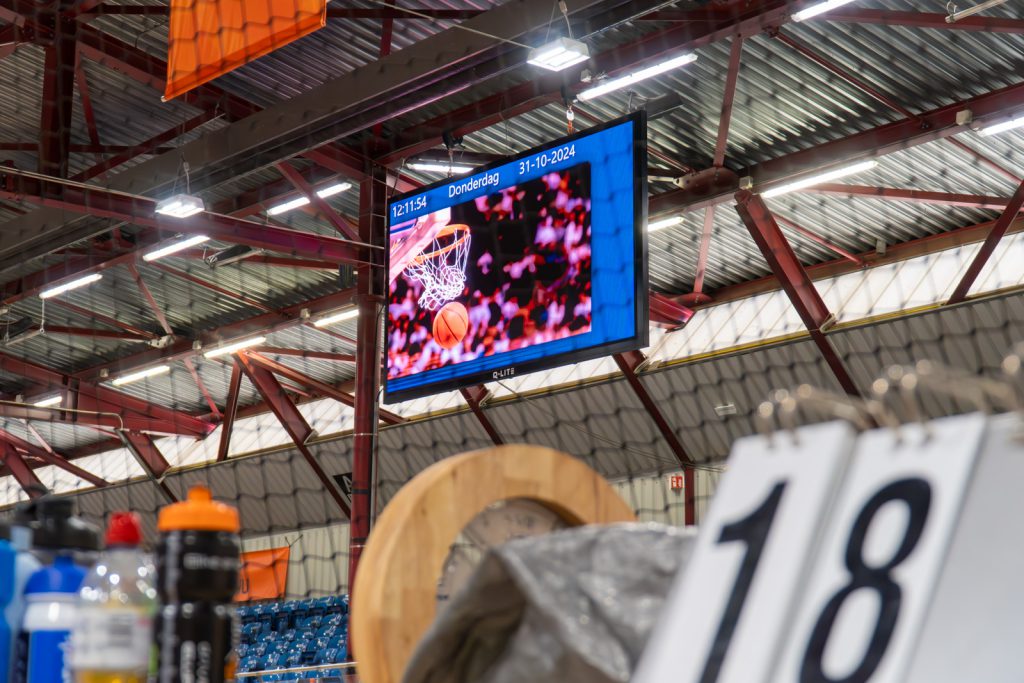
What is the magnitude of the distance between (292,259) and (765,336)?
16.0 ft

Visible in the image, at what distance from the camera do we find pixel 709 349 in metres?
13.1

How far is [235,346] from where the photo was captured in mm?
13969

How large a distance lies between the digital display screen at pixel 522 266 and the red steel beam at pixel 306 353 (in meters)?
7.03

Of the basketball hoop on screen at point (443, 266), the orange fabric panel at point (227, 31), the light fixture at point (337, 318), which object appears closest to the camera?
the orange fabric panel at point (227, 31)

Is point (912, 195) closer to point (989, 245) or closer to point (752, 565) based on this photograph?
point (989, 245)

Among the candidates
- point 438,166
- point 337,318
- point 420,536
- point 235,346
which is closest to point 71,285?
point 235,346

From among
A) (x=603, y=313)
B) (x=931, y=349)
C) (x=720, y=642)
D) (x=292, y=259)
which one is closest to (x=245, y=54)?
(x=603, y=313)

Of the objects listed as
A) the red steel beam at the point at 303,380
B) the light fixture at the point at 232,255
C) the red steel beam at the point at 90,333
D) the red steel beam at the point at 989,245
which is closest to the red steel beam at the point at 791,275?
the red steel beam at the point at 989,245

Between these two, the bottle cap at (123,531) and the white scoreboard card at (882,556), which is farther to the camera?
the bottle cap at (123,531)

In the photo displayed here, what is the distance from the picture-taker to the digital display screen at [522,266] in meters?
6.07

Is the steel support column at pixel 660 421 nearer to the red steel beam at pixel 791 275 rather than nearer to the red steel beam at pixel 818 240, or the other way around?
the red steel beam at pixel 791 275

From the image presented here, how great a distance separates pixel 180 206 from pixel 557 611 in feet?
25.6

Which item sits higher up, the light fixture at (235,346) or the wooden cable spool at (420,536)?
the light fixture at (235,346)

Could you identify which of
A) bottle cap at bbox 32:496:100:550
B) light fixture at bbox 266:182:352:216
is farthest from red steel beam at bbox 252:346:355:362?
bottle cap at bbox 32:496:100:550
